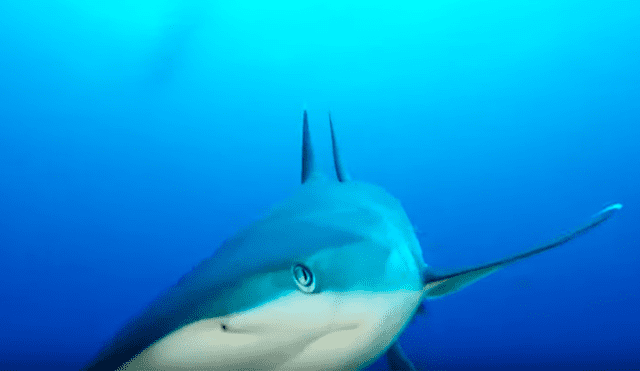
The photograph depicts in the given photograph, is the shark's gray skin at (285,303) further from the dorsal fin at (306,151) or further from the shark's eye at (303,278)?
the dorsal fin at (306,151)

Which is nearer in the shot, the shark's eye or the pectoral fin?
the shark's eye

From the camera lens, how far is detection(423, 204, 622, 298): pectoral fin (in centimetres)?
131

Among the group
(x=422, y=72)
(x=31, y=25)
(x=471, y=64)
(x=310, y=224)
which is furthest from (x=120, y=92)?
(x=310, y=224)

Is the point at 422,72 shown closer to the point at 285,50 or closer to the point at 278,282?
the point at 285,50

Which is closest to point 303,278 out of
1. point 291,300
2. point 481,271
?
point 291,300

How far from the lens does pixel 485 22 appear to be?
24.2 metres

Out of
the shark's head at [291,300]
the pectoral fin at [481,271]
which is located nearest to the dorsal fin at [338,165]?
the pectoral fin at [481,271]

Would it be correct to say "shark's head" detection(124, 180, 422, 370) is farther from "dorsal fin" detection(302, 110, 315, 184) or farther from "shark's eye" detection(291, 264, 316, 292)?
"dorsal fin" detection(302, 110, 315, 184)

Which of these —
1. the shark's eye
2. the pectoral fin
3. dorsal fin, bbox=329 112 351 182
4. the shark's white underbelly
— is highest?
dorsal fin, bbox=329 112 351 182

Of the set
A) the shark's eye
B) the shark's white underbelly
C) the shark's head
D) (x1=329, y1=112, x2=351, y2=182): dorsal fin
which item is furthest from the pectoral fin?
(x1=329, y1=112, x2=351, y2=182): dorsal fin

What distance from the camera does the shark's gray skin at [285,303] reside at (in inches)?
29.7

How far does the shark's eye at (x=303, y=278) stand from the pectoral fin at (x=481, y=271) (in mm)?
648

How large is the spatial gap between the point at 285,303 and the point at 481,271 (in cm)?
85

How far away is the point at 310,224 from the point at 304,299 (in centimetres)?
35
